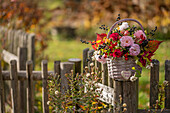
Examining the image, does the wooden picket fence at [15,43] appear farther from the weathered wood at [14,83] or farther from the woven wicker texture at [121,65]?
the woven wicker texture at [121,65]

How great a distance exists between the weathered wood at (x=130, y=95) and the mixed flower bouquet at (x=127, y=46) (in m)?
0.24

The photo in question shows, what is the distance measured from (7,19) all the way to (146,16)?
12.2 feet

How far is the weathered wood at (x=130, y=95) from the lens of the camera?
235 centimetres

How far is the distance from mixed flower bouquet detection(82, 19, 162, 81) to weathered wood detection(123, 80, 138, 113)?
0.24 m

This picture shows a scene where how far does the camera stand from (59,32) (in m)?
14.5

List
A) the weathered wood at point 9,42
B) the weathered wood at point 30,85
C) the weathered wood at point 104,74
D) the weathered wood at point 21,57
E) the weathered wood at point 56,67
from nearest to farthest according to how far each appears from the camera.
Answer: the weathered wood at point 104,74, the weathered wood at point 56,67, the weathered wood at point 30,85, the weathered wood at point 21,57, the weathered wood at point 9,42

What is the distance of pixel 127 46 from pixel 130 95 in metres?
0.50

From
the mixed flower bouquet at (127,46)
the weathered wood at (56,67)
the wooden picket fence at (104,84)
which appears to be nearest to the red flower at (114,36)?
the mixed flower bouquet at (127,46)

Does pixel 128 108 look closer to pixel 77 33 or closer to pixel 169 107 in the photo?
pixel 169 107

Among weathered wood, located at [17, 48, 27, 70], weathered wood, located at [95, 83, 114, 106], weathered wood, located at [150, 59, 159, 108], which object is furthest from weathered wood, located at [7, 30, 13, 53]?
weathered wood, located at [150, 59, 159, 108]

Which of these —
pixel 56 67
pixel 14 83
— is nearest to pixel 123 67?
pixel 56 67

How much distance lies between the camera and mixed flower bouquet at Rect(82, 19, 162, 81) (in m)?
2.18

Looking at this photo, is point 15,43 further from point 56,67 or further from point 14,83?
point 56,67

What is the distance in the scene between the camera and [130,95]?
2.37 metres
